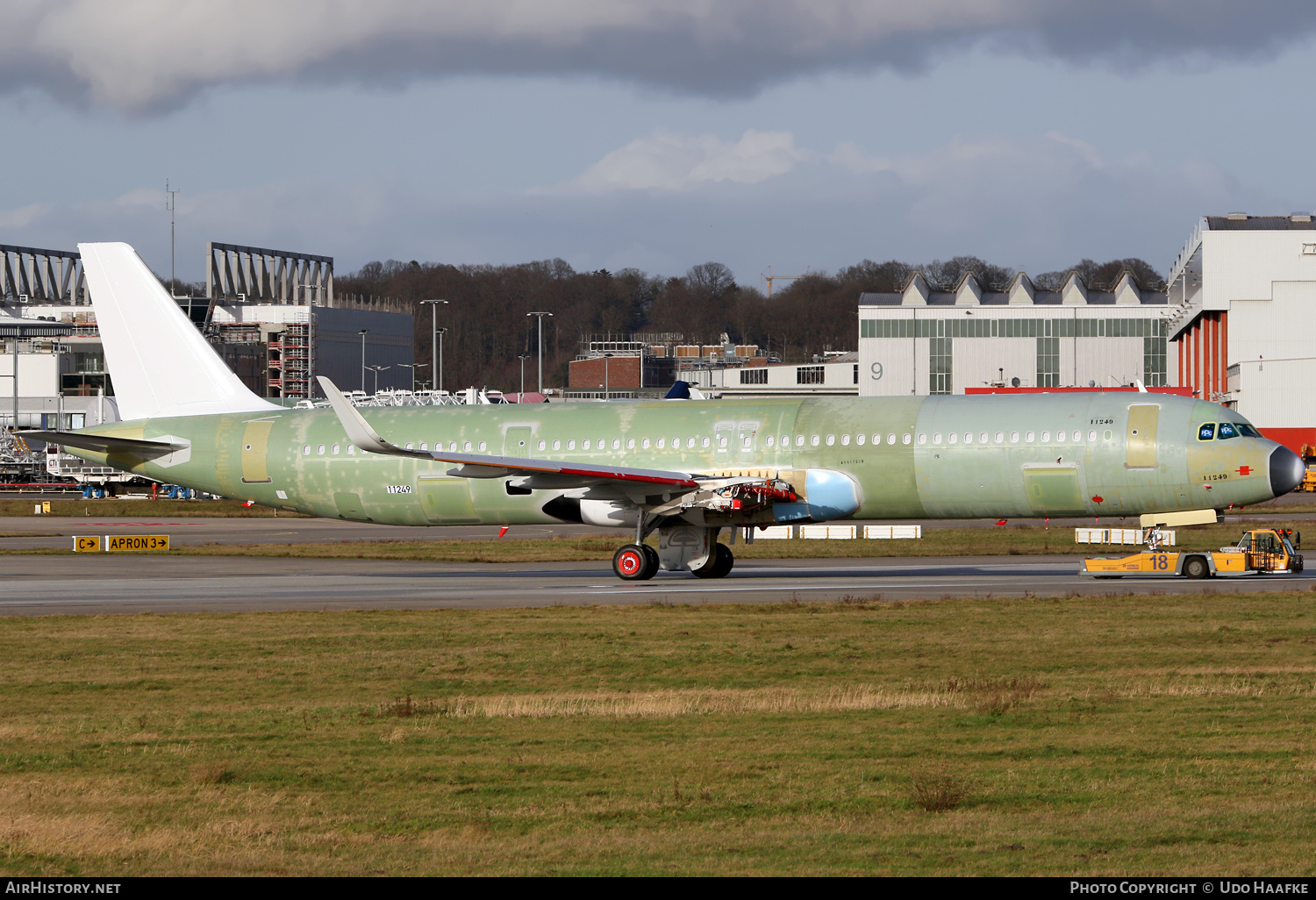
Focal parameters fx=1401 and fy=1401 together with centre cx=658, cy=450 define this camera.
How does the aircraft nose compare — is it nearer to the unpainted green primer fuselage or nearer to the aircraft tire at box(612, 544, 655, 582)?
the unpainted green primer fuselage

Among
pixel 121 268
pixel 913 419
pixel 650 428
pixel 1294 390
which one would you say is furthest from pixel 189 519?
pixel 1294 390

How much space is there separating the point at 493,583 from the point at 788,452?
9605 mm

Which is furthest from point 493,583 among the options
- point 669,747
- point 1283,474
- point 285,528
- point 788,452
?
point 285,528

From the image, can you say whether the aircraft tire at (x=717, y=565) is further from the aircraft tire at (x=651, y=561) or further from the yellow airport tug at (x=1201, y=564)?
the yellow airport tug at (x=1201, y=564)

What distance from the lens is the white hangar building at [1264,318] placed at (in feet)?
372

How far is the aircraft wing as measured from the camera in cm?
3834

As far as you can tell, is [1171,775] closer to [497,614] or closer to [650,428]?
[497,614]

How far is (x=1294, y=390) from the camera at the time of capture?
4471 inches

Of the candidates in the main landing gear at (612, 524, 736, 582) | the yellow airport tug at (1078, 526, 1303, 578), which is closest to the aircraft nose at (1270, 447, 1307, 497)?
the yellow airport tug at (1078, 526, 1303, 578)

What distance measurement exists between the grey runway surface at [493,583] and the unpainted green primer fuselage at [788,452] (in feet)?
7.68

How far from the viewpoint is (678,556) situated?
4194 cm

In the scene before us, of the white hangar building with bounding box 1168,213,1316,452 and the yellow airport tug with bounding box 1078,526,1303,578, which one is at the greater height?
the white hangar building with bounding box 1168,213,1316,452

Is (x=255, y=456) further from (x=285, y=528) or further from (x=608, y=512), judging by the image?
(x=285, y=528)

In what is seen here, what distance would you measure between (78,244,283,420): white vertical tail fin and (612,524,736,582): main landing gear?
46.9 feet
